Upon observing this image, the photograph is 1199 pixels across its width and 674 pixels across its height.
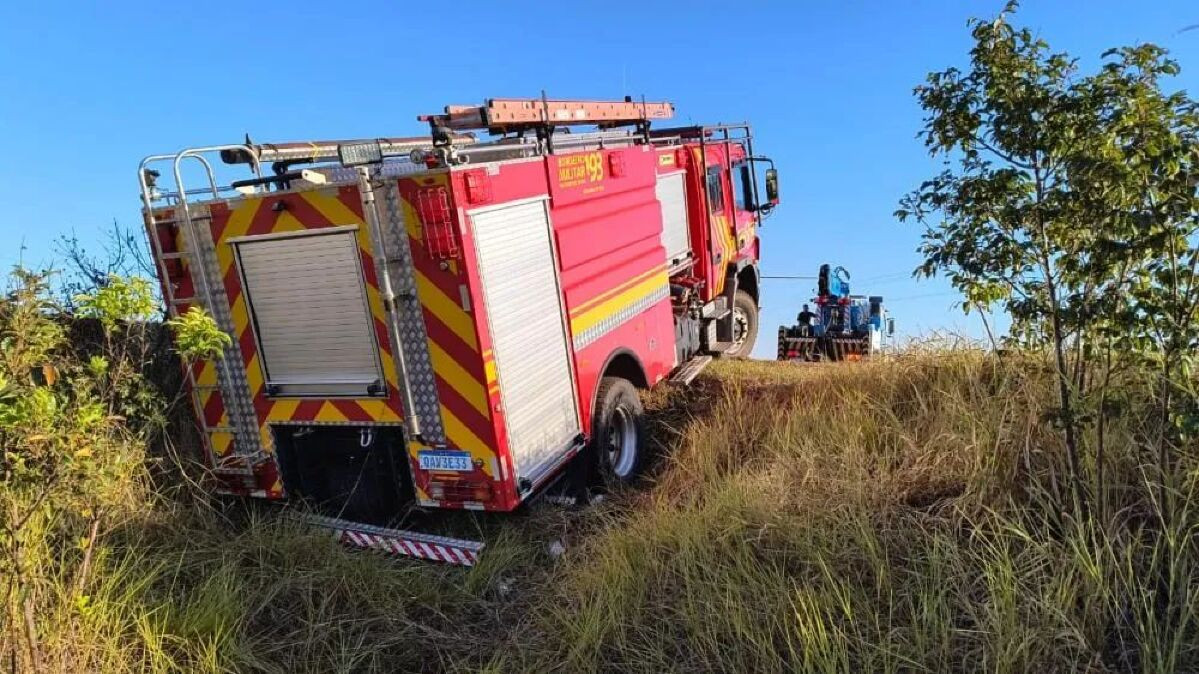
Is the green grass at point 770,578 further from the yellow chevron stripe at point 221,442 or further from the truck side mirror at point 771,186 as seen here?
the truck side mirror at point 771,186

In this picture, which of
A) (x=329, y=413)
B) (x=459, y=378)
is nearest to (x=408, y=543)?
(x=329, y=413)

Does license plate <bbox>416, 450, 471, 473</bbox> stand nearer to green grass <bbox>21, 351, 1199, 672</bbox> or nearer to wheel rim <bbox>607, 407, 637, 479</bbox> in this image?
green grass <bbox>21, 351, 1199, 672</bbox>

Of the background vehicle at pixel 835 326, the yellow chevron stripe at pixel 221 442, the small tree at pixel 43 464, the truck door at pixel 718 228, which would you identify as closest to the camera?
the small tree at pixel 43 464

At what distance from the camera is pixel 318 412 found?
4699 millimetres

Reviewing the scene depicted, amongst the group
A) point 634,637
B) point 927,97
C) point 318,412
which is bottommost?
point 634,637

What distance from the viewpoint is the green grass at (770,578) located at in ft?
8.66

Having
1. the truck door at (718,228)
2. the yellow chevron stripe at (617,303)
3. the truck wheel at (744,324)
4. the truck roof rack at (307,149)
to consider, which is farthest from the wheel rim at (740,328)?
the truck roof rack at (307,149)

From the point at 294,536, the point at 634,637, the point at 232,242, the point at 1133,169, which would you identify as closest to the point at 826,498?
the point at 634,637

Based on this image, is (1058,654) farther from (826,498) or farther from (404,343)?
(404,343)

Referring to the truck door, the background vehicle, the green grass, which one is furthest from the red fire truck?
the background vehicle

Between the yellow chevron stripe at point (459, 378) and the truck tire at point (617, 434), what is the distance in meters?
1.34

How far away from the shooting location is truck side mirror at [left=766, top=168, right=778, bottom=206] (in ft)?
31.0

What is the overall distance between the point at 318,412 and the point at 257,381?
480 millimetres

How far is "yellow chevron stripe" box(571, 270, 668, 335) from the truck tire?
52 cm
